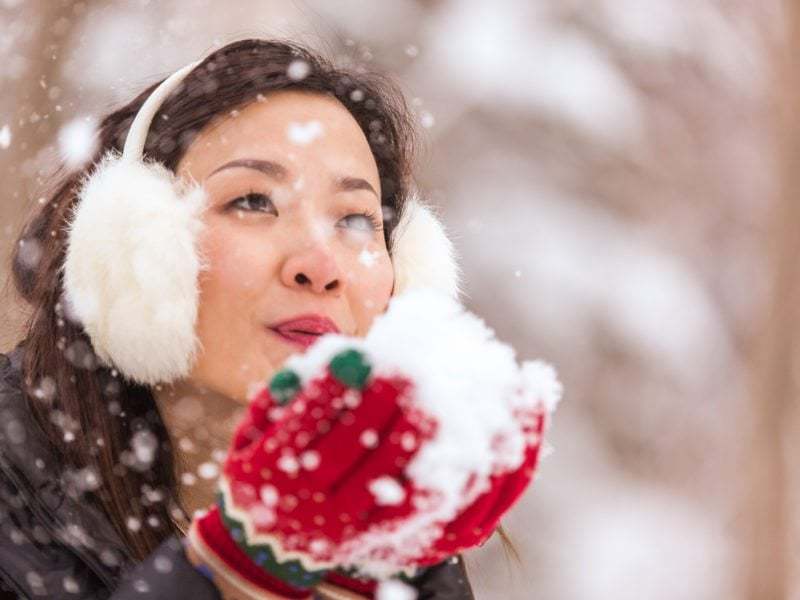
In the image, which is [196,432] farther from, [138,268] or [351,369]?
[351,369]

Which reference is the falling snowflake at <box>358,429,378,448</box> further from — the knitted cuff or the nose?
the nose

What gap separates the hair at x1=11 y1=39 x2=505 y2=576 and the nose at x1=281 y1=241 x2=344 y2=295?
0.30 meters

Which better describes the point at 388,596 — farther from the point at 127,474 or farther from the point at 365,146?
the point at 365,146

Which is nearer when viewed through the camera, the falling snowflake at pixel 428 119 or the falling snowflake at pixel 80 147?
the falling snowflake at pixel 80 147

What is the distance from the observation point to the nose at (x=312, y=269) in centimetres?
143

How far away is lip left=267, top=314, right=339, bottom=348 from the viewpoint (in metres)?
1.43

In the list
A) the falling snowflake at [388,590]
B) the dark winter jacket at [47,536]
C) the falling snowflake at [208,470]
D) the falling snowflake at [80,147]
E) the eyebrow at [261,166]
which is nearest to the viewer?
the falling snowflake at [388,590]

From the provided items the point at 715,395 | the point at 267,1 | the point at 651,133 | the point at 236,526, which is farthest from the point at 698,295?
the point at 236,526

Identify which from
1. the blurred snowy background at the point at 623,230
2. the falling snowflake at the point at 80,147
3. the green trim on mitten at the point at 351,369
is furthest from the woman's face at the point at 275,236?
the blurred snowy background at the point at 623,230

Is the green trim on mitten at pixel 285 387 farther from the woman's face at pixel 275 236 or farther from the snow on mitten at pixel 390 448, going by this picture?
the woman's face at pixel 275 236

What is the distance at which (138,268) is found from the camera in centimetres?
145

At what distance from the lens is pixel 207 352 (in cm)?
148

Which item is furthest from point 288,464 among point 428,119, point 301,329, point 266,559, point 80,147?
point 428,119

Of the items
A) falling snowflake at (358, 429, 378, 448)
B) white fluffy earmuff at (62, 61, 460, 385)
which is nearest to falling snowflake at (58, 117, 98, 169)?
white fluffy earmuff at (62, 61, 460, 385)
